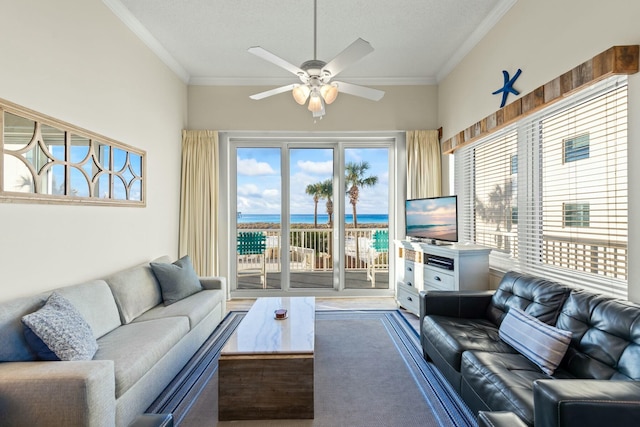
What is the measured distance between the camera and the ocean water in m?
4.80

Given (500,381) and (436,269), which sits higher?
(436,269)

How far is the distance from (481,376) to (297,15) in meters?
3.34

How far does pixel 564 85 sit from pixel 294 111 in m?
3.18

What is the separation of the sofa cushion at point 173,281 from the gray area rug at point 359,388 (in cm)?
55

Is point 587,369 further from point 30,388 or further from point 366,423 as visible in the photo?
point 30,388

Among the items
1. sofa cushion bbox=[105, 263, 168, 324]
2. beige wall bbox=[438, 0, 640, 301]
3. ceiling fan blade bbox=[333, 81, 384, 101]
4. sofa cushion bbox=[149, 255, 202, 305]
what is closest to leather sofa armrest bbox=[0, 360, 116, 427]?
sofa cushion bbox=[105, 263, 168, 324]

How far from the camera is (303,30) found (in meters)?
3.33

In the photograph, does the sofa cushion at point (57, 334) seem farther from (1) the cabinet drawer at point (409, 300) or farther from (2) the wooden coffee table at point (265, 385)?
(1) the cabinet drawer at point (409, 300)

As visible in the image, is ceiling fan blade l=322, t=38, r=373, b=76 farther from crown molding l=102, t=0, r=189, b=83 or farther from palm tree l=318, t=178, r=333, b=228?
palm tree l=318, t=178, r=333, b=228

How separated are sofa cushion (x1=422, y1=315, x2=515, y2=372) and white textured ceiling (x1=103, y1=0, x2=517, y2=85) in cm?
285

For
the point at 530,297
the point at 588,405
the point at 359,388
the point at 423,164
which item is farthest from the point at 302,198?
the point at 588,405

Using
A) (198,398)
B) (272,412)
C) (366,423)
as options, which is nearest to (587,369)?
(366,423)

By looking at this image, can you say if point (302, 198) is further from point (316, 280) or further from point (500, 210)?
point (500, 210)

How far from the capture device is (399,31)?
3.38 metres
